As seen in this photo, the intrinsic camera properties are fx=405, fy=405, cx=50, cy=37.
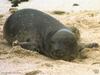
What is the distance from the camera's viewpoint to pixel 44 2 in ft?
31.8

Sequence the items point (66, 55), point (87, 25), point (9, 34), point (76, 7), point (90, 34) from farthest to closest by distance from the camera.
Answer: point (76, 7)
point (87, 25)
point (90, 34)
point (9, 34)
point (66, 55)

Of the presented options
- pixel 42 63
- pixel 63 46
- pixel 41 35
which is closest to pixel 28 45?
pixel 41 35

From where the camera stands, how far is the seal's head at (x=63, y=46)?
17.8ft

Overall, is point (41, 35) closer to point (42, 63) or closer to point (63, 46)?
point (63, 46)

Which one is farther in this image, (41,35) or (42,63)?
(41,35)

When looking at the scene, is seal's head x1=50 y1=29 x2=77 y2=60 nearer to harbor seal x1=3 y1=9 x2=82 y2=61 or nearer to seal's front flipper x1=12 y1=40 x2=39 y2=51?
harbor seal x1=3 y1=9 x2=82 y2=61

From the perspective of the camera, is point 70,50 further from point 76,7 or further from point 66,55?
point 76,7

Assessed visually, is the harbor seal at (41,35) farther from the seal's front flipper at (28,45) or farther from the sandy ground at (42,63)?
the sandy ground at (42,63)

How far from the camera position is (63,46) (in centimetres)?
545

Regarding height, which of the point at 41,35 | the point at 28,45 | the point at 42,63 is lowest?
the point at 42,63

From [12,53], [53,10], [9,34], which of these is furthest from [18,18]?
[53,10]

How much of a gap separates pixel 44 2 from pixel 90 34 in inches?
111

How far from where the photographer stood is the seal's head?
17.8 ft

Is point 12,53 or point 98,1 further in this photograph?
point 98,1
